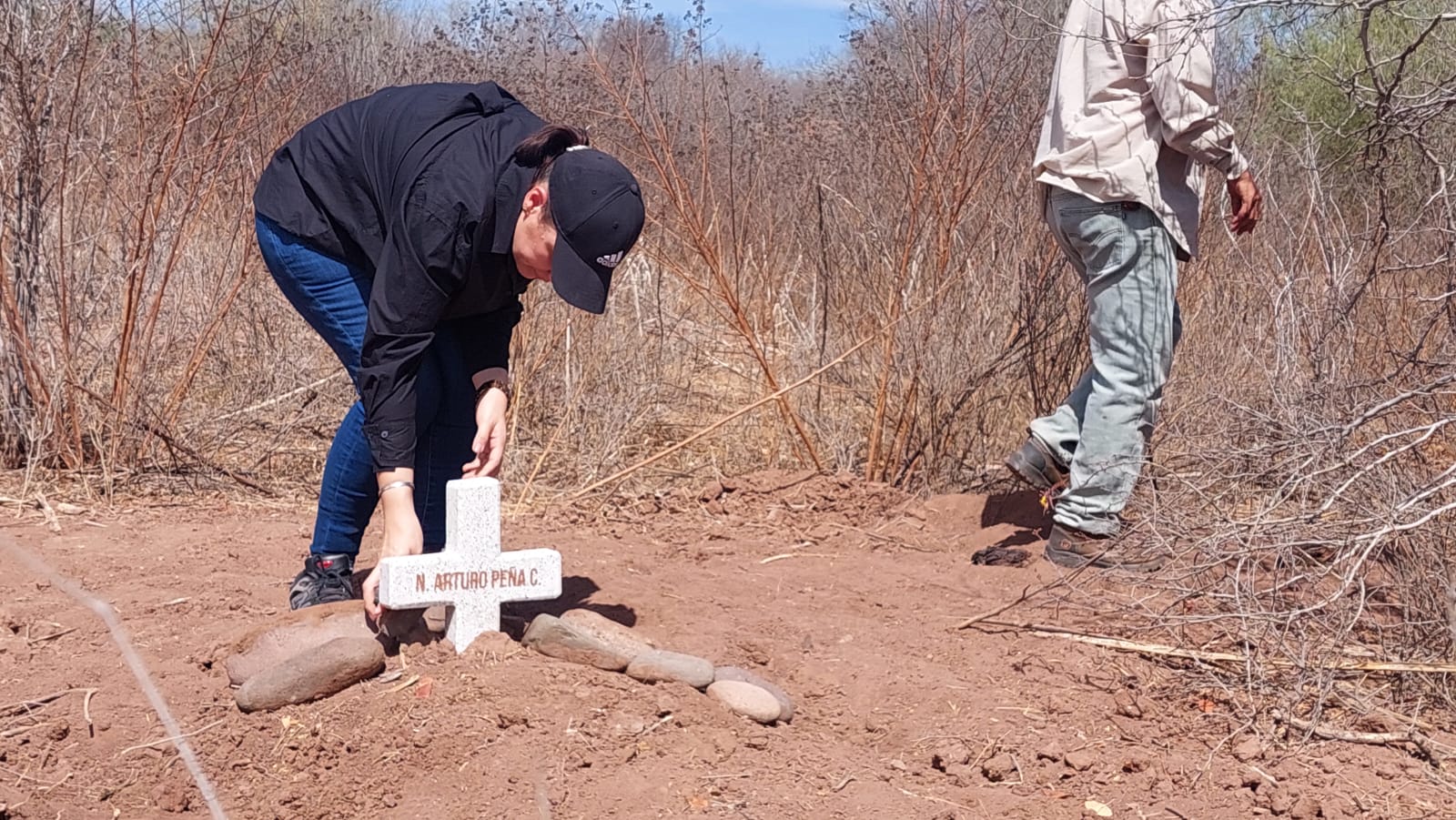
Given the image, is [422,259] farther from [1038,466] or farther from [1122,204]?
[1038,466]

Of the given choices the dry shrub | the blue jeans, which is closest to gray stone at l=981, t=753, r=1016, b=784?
the dry shrub

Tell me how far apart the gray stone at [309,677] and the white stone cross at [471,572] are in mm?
148

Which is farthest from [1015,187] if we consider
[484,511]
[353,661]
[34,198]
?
[34,198]

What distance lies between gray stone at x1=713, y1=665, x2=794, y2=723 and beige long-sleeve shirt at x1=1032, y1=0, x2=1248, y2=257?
1.91 metres

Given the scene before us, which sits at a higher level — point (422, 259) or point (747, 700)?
point (422, 259)

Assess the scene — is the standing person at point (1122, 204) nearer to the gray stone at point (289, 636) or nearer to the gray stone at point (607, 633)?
the gray stone at point (607, 633)

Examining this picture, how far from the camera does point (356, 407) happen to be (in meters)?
3.49

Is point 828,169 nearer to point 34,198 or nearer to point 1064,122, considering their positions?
point 1064,122

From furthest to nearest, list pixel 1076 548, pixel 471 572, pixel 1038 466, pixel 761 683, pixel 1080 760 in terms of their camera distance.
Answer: pixel 1038 466
pixel 1076 548
pixel 761 683
pixel 471 572
pixel 1080 760

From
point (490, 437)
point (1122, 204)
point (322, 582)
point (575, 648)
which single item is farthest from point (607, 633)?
point (1122, 204)

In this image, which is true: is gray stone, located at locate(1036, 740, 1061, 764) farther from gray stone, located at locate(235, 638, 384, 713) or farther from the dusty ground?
gray stone, located at locate(235, 638, 384, 713)

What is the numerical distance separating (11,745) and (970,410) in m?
3.55

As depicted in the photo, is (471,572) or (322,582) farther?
(322,582)

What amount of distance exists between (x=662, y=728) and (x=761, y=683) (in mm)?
419
